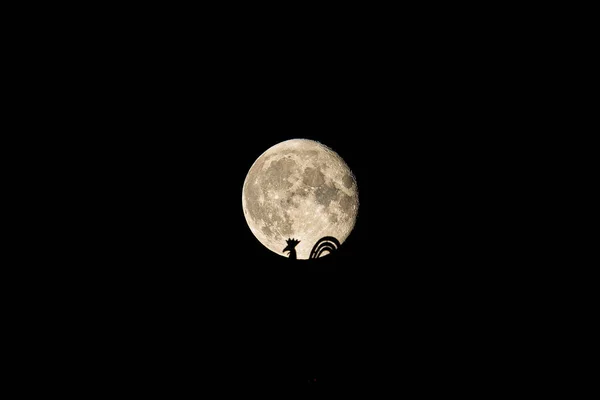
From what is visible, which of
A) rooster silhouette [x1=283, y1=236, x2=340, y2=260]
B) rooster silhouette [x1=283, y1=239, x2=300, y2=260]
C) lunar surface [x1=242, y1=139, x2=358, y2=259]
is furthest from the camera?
lunar surface [x1=242, y1=139, x2=358, y2=259]

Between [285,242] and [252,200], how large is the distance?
3.43ft

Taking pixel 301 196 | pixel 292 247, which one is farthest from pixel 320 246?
pixel 301 196

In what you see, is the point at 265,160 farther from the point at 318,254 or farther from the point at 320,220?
the point at 318,254

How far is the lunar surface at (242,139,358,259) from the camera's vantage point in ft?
20.0

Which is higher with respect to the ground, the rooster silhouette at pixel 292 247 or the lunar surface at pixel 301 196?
the lunar surface at pixel 301 196

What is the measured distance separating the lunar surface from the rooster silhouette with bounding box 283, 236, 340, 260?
10 cm

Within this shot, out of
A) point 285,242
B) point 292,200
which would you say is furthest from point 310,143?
point 285,242

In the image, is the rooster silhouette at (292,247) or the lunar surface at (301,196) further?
the lunar surface at (301,196)

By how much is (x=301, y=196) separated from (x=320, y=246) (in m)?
0.86

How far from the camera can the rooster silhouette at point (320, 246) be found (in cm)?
584

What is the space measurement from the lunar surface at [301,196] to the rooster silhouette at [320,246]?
0.32 feet

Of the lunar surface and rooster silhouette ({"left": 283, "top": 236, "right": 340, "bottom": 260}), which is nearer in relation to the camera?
rooster silhouette ({"left": 283, "top": 236, "right": 340, "bottom": 260})

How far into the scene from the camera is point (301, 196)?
20.0 feet

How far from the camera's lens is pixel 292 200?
6113 mm
